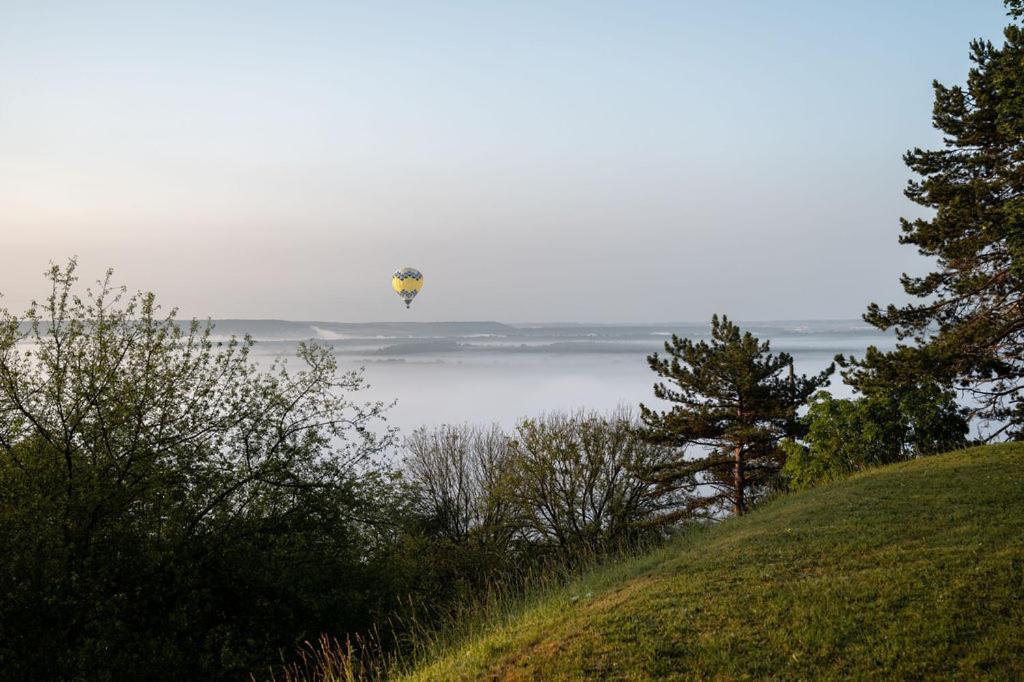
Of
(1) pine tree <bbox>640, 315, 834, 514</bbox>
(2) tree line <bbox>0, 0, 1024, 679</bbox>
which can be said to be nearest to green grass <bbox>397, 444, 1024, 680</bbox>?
(2) tree line <bbox>0, 0, 1024, 679</bbox>

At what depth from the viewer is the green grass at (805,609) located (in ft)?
21.0

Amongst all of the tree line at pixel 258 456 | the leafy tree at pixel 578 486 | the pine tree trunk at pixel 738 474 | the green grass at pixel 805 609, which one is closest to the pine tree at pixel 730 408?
the pine tree trunk at pixel 738 474

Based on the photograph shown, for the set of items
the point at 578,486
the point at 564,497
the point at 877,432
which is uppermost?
the point at 877,432

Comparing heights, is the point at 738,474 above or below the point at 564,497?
above

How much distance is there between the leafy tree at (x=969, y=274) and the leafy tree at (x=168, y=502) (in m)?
15.6

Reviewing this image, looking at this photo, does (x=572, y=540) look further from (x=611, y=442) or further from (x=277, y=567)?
(x=277, y=567)

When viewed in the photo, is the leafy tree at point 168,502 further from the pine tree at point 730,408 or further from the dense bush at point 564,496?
the pine tree at point 730,408

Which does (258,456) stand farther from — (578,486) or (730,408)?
(730,408)

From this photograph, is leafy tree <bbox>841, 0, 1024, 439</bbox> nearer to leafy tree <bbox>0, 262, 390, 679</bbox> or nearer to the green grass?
the green grass

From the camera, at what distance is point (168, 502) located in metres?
13.2

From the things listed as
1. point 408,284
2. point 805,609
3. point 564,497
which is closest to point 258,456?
point 805,609

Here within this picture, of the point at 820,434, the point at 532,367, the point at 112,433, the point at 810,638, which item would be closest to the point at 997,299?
the point at 820,434

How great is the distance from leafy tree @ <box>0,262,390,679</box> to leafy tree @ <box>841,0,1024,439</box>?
15.6m

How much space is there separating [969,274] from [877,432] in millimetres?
5318
